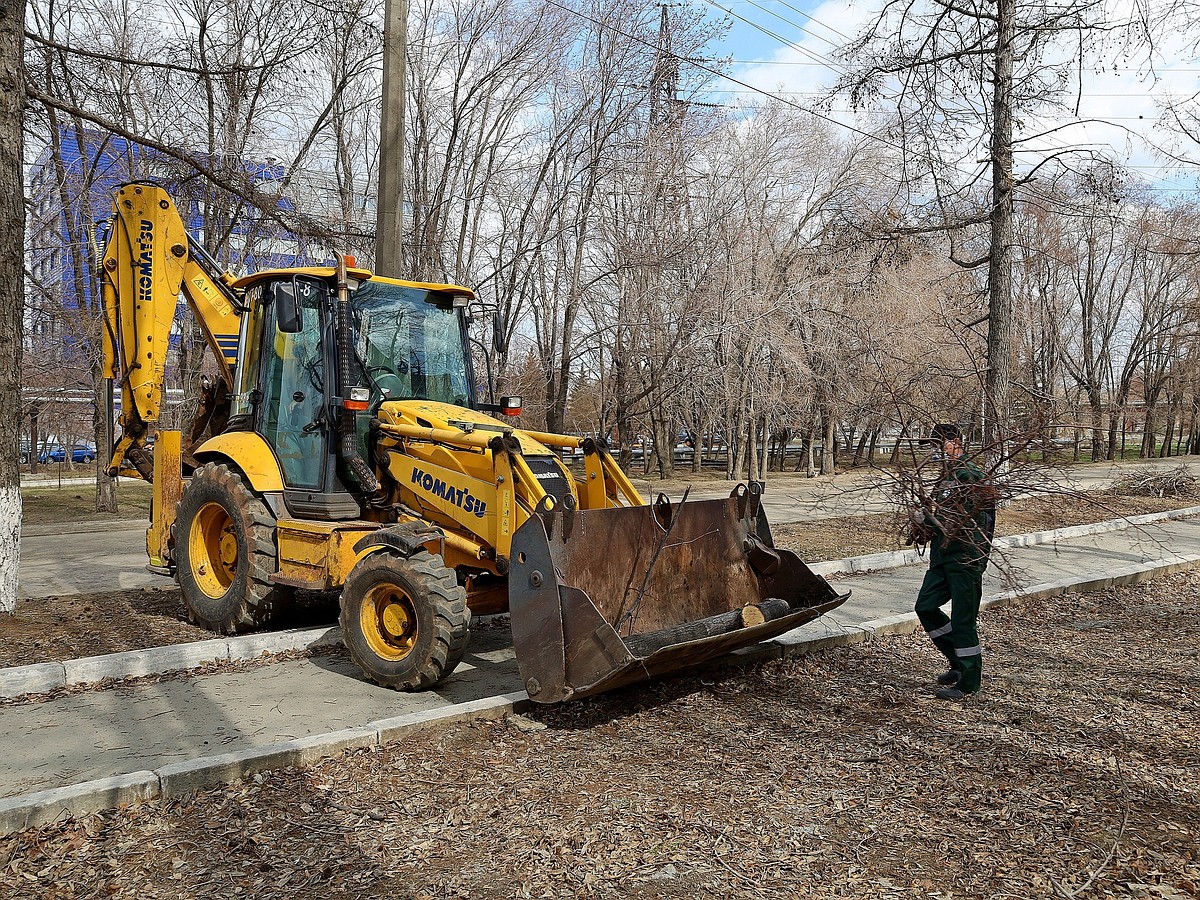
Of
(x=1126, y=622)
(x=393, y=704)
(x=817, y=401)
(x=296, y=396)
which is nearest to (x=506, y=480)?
(x=393, y=704)

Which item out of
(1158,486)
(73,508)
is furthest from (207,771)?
(1158,486)

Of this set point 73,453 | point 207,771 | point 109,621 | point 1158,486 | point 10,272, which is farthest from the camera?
point 73,453

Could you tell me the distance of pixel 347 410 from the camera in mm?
7430

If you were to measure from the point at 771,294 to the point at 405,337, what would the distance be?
59.0 ft

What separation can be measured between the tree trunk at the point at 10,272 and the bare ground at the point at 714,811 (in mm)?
4744

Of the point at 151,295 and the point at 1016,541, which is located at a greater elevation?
the point at 151,295

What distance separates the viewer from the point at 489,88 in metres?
25.4

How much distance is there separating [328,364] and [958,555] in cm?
495

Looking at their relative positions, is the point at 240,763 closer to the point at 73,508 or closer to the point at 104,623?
the point at 104,623

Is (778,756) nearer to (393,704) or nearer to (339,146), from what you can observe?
(393,704)

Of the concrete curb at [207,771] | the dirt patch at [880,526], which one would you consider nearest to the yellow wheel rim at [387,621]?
the concrete curb at [207,771]

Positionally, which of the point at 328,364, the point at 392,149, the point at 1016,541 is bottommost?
the point at 1016,541

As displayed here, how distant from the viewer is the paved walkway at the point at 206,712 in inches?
202

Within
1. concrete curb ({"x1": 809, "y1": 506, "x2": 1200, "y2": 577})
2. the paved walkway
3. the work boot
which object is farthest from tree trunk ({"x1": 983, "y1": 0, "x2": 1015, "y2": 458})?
the work boot
